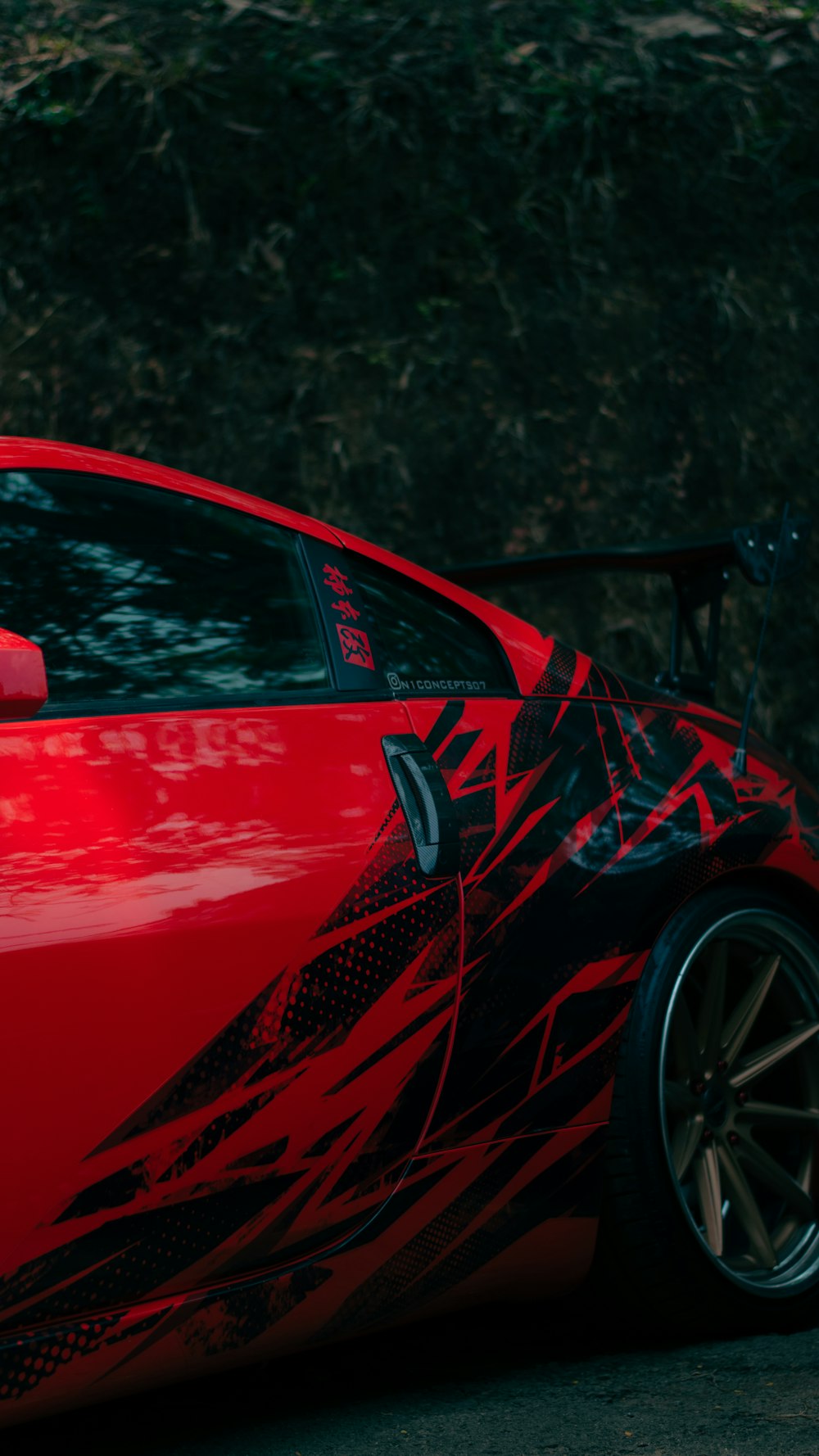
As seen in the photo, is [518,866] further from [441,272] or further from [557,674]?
[441,272]

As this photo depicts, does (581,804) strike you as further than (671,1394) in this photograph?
Yes

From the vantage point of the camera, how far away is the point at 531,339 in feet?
22.3

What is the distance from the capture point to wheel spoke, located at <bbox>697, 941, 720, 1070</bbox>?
2.81 meters

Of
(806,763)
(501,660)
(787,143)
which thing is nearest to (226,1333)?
(501,660)

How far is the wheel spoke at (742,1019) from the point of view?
2863 mm

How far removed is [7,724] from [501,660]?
3.41 ft

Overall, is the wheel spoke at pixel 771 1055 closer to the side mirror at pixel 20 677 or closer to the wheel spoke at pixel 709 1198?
the wheel spoke at pixel 709 1198

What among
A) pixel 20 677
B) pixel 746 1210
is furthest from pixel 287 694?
pixel 746 1210

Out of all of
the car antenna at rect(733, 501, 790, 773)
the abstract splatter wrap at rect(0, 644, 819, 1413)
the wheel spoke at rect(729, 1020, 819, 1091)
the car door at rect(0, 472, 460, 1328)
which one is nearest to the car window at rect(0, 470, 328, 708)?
the car door at rect(0, 472, 460, 1328)

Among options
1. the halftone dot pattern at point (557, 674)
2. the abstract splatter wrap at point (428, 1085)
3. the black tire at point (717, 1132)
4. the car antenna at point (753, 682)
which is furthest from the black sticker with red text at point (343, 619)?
the car antenna at point (753, 682)

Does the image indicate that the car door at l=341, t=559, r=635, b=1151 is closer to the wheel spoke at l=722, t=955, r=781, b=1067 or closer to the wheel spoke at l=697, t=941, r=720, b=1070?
the wheel spoke at l=697, t=941, r=720, b=1070

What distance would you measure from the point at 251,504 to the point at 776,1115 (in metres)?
1.55

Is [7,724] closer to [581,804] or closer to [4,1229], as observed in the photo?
[4,1229]

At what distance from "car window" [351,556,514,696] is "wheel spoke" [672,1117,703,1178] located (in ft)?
2.86
